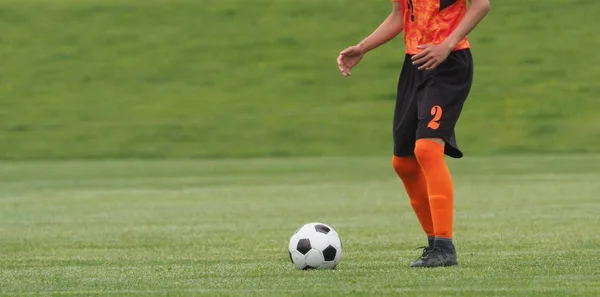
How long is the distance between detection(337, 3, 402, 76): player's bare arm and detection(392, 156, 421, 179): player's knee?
2.42 feet

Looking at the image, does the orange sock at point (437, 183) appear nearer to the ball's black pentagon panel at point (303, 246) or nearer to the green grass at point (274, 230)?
the green grass at point (274, 230)

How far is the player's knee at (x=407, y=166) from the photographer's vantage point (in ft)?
25.5

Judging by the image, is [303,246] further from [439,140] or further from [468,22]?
[468,22]

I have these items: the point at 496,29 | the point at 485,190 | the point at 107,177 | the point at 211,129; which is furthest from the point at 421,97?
the point at 496,29

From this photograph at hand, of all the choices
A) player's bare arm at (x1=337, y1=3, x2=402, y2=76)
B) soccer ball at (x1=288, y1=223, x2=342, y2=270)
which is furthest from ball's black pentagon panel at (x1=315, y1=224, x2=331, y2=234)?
player's bare arm at (x1=337, y1=3, x2=402, y2=76)

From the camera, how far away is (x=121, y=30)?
43.1m

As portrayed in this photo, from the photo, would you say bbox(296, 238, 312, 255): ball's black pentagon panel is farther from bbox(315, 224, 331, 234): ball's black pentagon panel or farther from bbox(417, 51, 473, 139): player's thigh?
bbox(417, 51, 473, 139): player's thigh

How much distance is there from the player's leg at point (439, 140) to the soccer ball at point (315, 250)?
1.90 ft

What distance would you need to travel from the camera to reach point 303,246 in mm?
7445

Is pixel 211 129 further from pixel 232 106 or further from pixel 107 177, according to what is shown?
pixel 107 177

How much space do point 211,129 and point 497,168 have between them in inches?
439

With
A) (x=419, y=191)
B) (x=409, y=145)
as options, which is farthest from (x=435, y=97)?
(x=419, y=191)

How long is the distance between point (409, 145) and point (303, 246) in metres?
0.95

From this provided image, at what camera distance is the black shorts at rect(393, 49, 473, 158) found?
7336 millimetres
